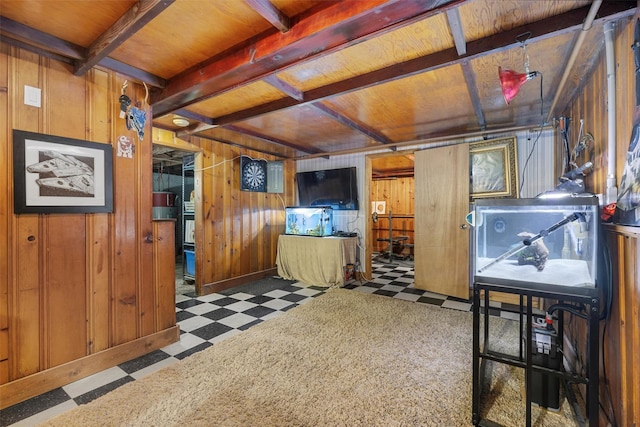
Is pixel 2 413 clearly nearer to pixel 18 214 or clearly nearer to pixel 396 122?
pixel 18 214

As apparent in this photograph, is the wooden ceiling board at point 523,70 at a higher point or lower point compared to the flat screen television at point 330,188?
higher

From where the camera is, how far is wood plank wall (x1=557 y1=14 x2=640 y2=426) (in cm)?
107

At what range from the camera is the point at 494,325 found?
2.52 metres

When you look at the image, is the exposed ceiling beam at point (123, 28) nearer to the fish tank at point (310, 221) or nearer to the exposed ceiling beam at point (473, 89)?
the exposed ceiling beam at point (473, 89)

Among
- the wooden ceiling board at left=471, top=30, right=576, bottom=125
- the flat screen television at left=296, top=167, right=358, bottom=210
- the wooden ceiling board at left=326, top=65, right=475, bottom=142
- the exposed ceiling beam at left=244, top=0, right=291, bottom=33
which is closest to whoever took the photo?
the exposed ceiling beam at left=244, top=0, right=291, bottom=33

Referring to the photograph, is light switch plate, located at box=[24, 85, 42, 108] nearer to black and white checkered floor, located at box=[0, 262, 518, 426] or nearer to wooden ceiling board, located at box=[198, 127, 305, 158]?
wooden ceiling board, located at box=[198, 127, 305, 158]

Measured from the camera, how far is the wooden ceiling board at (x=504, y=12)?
1255mm

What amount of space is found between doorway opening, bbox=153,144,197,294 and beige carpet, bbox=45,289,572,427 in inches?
65.5

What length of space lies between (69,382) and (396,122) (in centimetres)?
350

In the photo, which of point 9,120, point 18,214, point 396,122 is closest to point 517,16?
point 396,122

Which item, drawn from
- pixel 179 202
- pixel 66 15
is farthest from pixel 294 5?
pixel 179 202

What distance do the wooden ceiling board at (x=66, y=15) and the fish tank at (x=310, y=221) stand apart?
314 centimetres

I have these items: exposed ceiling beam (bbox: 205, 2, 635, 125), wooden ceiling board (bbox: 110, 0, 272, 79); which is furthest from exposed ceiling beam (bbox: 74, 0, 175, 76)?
exposed ceiling beam (bbox: 205, 2, 635, 125)

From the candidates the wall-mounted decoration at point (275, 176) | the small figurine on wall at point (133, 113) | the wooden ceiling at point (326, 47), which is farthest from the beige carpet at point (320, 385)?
the wall-mounted decoration at point (275, 176)
